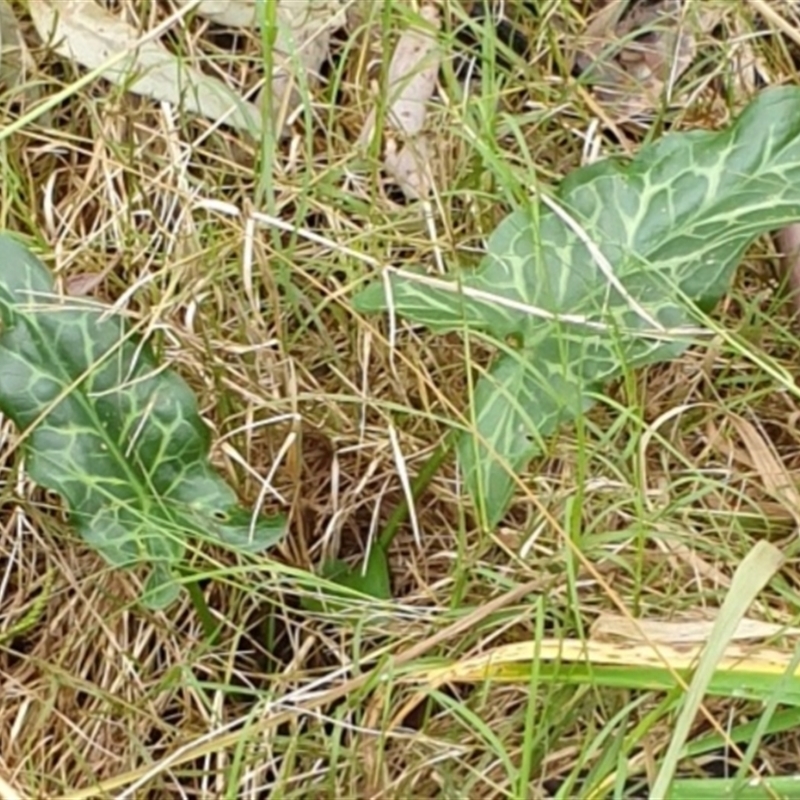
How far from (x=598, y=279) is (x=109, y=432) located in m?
0.32

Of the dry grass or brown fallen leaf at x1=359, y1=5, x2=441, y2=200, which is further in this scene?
brown fallen leaf at x1=359, y1=5, x2=441, y2=200

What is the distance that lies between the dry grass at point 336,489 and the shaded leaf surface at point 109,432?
0.16 feet

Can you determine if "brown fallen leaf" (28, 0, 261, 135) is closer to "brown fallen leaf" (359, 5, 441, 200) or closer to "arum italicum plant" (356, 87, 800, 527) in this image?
"brown fallen leaf" (359, 5, 441, 200)

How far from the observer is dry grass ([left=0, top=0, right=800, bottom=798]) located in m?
0.97

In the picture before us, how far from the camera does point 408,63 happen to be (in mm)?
1133

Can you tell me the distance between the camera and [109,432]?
95 cm

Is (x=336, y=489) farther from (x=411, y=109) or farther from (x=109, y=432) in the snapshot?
(x=411, y=109)

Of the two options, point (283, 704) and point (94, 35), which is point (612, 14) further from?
point (283, 704)

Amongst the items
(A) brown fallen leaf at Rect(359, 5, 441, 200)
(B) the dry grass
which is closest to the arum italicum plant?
(B) the dry grass

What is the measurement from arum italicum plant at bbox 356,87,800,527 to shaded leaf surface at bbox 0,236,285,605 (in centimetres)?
14

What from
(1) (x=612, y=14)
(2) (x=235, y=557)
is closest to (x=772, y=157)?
(1) (x=612, y=14)

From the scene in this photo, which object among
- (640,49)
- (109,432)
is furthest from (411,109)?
(109,432)

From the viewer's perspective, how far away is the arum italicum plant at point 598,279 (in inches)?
36.7

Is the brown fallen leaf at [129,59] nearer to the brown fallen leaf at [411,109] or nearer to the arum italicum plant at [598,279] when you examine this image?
the brown fallen leaf at [411,109]
